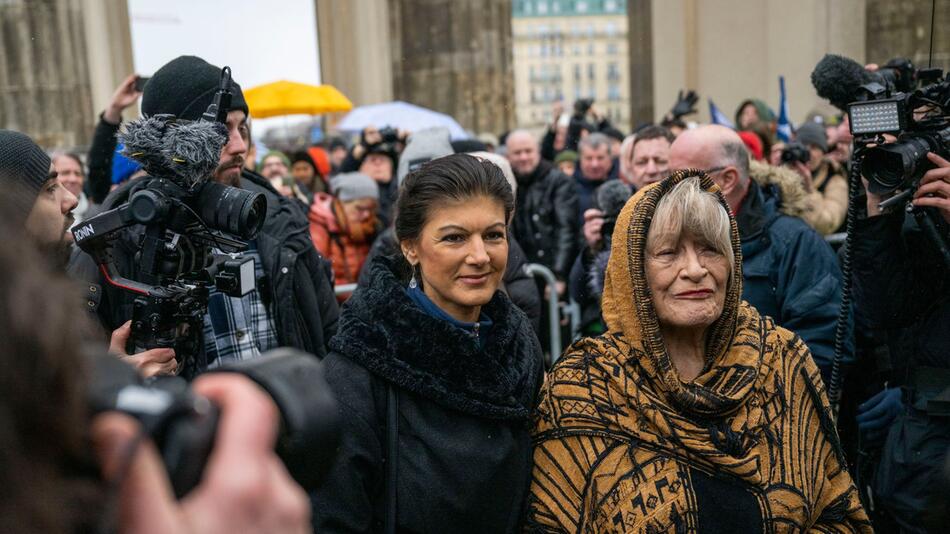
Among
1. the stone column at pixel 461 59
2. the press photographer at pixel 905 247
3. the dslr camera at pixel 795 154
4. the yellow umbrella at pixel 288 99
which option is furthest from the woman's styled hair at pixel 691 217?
the stone column at pixel 461 59

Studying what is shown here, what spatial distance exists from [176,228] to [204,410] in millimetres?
1682

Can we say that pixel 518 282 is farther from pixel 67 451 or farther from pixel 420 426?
pixel 67 451

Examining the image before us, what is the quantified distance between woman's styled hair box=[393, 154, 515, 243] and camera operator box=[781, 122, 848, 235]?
9.13ft

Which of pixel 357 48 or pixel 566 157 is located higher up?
pixel 357 48

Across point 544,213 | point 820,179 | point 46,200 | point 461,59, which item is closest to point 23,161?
point 46,200

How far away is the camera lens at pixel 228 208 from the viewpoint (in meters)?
2.58

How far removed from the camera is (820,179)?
6941mm

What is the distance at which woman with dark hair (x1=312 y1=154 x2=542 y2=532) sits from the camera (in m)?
2.46

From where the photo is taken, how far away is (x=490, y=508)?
2.53 m

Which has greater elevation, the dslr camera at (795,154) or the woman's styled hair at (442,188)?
the woman's styled hair at (442,188)

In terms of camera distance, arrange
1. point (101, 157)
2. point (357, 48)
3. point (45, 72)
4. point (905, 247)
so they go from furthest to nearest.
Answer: point (357, 48), point (45, 72), point (101, 157), point (905, 247)

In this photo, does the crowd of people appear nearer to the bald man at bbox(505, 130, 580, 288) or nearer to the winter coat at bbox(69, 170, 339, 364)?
the winter coat at bbox(69, 170, 339, 364)

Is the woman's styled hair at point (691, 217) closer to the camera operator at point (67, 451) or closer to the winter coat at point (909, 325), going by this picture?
the winter coat at point (909, 325)

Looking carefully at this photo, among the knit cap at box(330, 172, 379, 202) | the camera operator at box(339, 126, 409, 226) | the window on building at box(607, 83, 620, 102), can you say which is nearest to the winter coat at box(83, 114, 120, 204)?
the knit cap at box(330, 172, 379, 202)
